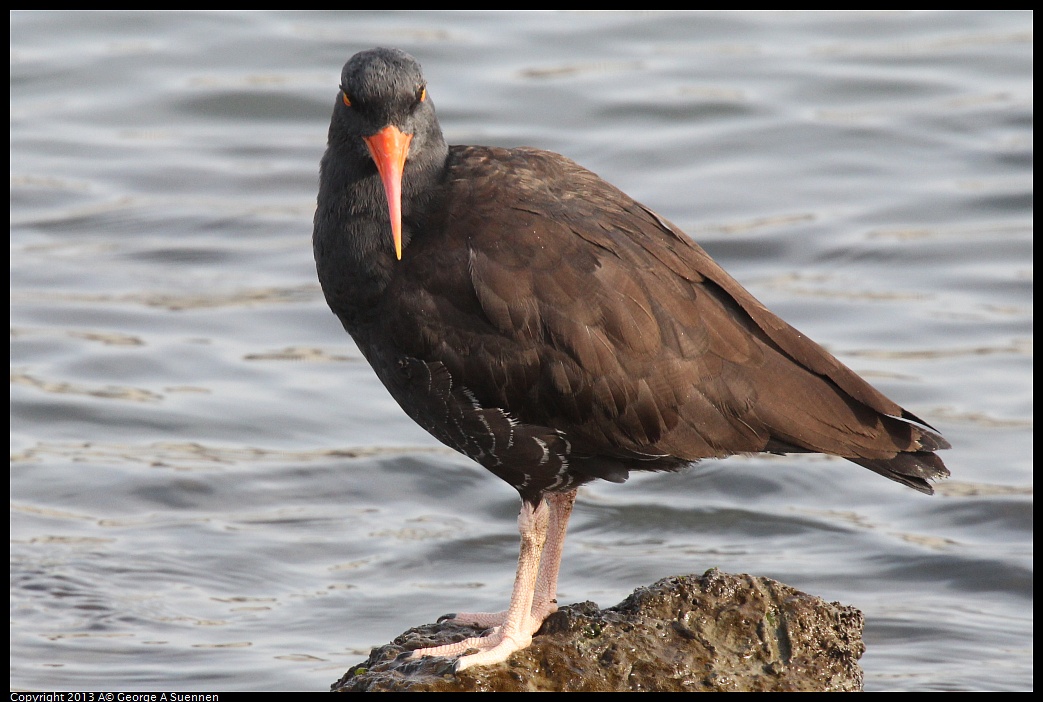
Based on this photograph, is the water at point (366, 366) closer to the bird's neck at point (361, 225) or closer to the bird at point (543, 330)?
the bird at point (543, 330)

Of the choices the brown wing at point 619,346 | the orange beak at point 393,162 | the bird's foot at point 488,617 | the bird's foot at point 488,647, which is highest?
the orange beak at point 393,162

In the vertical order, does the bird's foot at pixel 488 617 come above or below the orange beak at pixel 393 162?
below

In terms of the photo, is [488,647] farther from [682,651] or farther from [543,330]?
[543,330]

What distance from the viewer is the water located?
9820 millimetres

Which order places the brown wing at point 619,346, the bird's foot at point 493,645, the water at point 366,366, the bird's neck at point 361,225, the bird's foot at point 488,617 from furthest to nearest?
the water at point 366,366
the bird's foot at point 488,617
the bird's neck at point 361,225
the brown wing at point 619,346
the bird's foot at point 493,645

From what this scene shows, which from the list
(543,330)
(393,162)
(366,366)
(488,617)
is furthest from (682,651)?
(366,366)

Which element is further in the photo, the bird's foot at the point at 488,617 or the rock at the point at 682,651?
the bird's foot at the point at 488,617

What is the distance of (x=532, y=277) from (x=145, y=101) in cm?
1288

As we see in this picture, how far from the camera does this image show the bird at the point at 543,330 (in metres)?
6.80

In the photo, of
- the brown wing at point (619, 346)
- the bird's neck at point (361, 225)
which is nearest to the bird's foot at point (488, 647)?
the brown wing at point (619, 346)

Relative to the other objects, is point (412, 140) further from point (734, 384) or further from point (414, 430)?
point (414, 430)

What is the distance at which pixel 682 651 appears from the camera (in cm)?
652

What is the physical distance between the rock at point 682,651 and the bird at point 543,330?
0.58 ft
